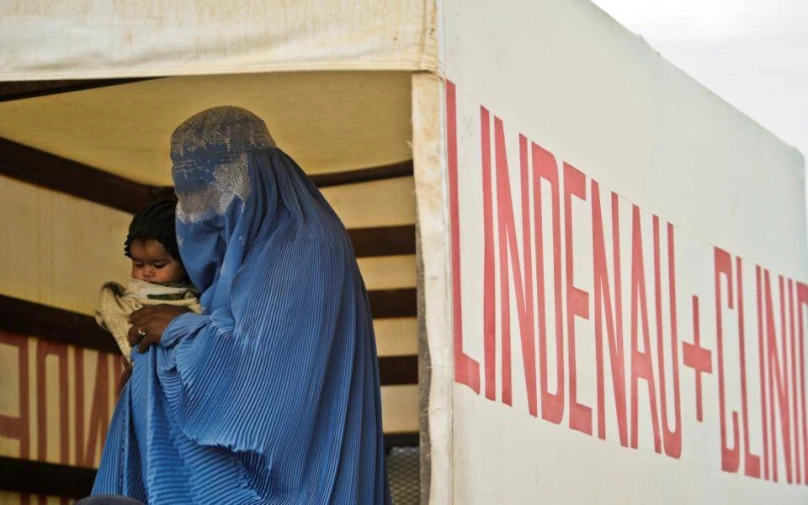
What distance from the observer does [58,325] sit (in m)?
4.99

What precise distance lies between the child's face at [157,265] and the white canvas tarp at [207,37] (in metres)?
0.89

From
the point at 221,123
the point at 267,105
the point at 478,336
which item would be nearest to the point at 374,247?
the point at 267,105

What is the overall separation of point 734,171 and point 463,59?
89.1 inches

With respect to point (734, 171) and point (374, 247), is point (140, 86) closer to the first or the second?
point (374, 247)

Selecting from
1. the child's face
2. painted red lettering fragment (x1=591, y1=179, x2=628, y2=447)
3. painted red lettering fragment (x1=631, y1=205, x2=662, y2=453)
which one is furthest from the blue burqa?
painted red lettering fragment (x1=631, y1=205, x2=662, y2=453)

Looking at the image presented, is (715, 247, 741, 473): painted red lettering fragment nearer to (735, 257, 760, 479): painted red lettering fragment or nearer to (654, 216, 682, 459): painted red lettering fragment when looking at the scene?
(735, 257, 760, 479): painted red lettering fragment

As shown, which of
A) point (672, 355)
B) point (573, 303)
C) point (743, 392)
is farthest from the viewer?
point (743, 392)

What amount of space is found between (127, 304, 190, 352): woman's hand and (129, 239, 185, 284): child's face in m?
0.46

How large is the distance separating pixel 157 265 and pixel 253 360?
84 centimetres

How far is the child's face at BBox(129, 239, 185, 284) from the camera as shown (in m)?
4.32

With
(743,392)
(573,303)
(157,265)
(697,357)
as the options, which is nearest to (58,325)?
(157,265)

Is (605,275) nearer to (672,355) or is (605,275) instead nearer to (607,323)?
(607,323)

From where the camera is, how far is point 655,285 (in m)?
4.75

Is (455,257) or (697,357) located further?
(697,357)
